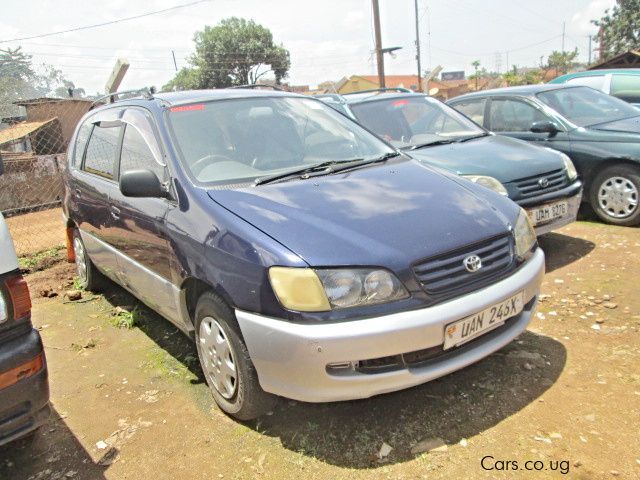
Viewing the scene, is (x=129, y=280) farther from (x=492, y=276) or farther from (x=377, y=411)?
(x=492, y=276)

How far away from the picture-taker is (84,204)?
4359 millimetres

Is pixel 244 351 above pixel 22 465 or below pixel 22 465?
above

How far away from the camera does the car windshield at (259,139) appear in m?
3.12

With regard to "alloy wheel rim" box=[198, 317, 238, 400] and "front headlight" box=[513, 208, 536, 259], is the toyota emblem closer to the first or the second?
"front headlight" box=[513, 208, 536, 259]

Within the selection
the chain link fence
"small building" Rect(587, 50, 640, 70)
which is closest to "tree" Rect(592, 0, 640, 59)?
"small building" Rect(587, 50, 640, 70)

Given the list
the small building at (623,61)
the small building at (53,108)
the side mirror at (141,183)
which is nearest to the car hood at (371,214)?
the side mirror at (141,183)

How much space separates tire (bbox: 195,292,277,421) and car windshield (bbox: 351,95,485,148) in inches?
131

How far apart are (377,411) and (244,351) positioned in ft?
2.64

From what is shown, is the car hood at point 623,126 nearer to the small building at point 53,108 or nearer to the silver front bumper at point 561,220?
the silver front bumper at point 561,220

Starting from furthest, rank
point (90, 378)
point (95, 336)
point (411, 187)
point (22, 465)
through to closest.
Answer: point (95, 336)
point (90, 378)
point (411, 187)
point (22, 465)

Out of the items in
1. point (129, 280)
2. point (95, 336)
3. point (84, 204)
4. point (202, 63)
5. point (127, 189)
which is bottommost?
point (95, 336)

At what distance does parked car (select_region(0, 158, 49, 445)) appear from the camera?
85.4 inches

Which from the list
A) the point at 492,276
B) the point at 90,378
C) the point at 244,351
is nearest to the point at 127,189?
the point at 244,351

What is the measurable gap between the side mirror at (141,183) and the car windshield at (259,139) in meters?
0.22
